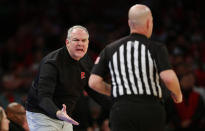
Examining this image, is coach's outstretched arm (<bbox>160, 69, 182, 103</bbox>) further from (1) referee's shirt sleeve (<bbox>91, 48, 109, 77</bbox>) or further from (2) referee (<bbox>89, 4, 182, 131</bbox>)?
(1) referee's shirt sleeve (<bbox>91, 48, 109, 77</bbox>)

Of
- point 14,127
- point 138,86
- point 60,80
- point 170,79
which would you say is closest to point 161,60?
point 170,79

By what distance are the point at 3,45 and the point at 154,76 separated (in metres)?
8.64

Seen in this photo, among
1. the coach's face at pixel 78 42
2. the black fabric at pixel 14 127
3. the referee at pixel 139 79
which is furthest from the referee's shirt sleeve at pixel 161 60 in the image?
the black fabric at pixel 14 127

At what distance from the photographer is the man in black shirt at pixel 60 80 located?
4.42m

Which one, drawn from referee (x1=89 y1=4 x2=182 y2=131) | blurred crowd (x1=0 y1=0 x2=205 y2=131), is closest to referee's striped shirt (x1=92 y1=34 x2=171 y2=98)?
referee (x1=89 y1=4 x2=182 y2=131)

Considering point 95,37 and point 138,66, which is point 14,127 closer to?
point 138,66

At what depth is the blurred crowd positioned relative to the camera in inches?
308

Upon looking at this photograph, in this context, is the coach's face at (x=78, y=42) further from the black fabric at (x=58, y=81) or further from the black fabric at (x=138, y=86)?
the black fabric at (x=138, y=86)

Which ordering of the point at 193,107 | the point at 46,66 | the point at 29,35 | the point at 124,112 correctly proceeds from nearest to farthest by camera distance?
the point at 124,112 → the point at 46,66 → the point at 193,107 → the point at 29,35

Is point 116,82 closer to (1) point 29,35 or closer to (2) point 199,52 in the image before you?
(2) point 199,52

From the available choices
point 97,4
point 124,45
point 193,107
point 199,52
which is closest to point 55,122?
point 124,45

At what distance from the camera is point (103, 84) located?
3.63m

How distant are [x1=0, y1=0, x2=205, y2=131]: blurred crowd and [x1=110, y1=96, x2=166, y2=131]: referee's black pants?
9.42 feet

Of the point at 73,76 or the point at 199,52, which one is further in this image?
the point at 199,52
